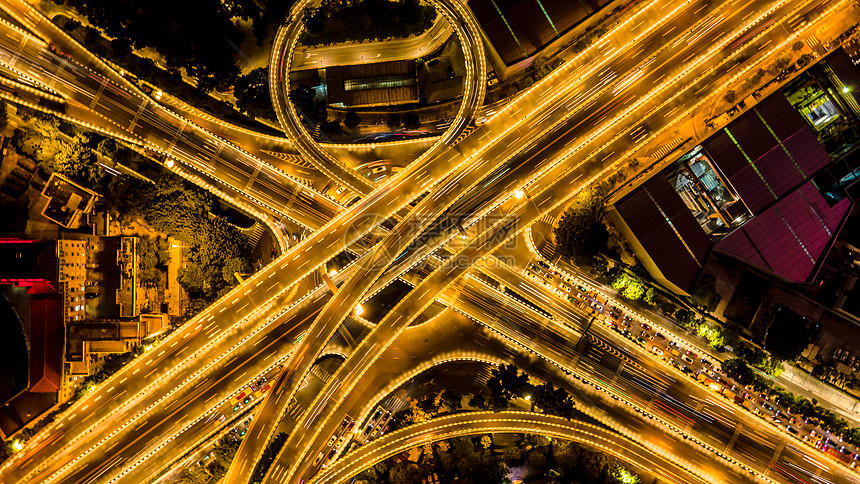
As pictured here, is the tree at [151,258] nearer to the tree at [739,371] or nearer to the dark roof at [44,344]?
the dark roof at [44,344]

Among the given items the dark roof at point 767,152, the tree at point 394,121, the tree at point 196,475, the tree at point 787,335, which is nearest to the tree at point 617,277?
the dark roof at point 767,152

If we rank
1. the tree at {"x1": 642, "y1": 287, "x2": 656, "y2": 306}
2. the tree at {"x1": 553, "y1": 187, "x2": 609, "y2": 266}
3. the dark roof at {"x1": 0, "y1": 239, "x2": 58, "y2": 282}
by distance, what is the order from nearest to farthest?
1. the dark roof at {"x1": 0, "y1": 239, "x2": 58, "y2": 282}
2. the tree at {"x1": 553, "y1": 187, "x2": 609, "y2": 266}
3. the tree at {"x1": 642, "y1": 287, "x2": 656, "y2": 306}

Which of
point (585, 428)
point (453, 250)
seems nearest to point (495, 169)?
point (453, 250)

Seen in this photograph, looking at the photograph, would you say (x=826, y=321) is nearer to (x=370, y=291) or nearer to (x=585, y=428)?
(x=585, y=428)

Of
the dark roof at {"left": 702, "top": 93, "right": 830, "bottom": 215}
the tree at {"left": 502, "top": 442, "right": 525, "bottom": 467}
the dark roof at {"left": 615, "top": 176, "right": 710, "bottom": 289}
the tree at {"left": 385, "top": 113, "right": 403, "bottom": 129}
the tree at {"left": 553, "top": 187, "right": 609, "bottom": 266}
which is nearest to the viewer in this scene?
the dark roof at {"left": 615, "top": 176, "right": 710, "bottom": 289}

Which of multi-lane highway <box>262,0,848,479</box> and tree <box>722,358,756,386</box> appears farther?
tree <box>722,358,756,386</box>

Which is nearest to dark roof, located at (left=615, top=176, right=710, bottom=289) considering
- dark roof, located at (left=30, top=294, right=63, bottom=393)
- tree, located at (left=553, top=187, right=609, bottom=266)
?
tree, located at (left=553, top=187, right=609, bottom=266)

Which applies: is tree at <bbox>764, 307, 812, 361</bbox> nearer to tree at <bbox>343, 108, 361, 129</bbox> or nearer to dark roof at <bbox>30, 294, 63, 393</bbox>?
tree at <bbox>343, 108, 361, 129</bbox>

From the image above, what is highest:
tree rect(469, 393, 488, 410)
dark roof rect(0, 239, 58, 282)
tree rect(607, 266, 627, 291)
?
dark roof rect(0, 239, 58, 282)

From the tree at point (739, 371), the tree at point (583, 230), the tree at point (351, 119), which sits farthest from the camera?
the tree at point (351, 119)
